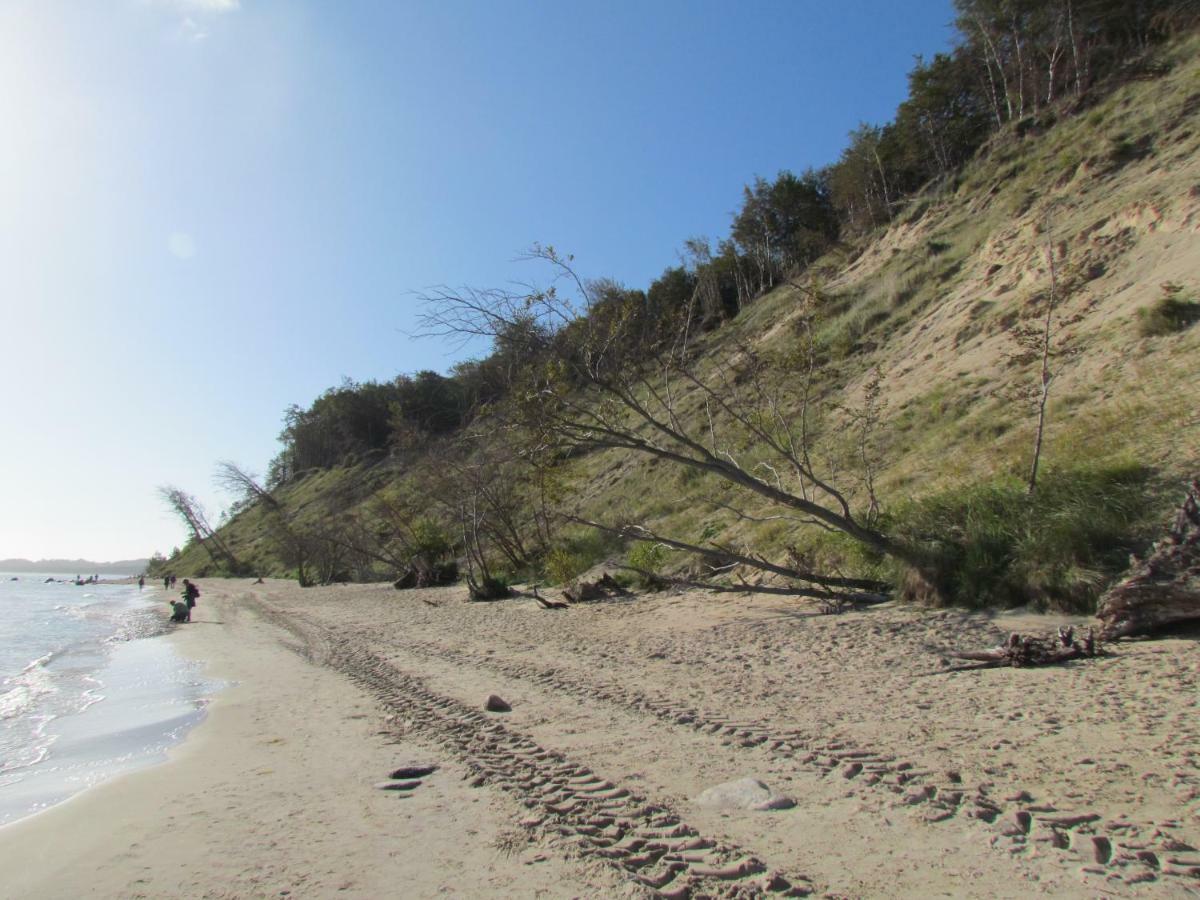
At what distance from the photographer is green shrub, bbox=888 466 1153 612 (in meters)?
6.95

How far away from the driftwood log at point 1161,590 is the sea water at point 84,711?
803cm

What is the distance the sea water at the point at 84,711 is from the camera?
5336 millimetres

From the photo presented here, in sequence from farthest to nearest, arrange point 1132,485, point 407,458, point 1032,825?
point 407,458
point 1132,485
point 1032,825

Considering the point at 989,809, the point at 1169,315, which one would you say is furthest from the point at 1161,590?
the point at 1169,315

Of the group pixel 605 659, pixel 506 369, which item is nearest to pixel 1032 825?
pixel 605 659

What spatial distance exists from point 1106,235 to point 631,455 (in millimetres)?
17022

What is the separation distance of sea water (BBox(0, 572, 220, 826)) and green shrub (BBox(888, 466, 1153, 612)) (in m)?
8.23

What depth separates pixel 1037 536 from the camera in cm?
749

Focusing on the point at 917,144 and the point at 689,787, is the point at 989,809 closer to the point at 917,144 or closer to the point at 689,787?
the point at 689,787

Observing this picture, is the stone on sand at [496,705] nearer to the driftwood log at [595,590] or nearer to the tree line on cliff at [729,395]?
the tree line on cliff at [729,395]

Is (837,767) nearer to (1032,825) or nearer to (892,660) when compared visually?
(1032,825)

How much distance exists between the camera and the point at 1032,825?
2.92 metres

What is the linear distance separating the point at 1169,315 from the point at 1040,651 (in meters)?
10.1

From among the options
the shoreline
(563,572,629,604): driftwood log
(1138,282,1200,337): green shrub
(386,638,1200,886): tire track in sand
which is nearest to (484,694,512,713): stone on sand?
the shoreline
